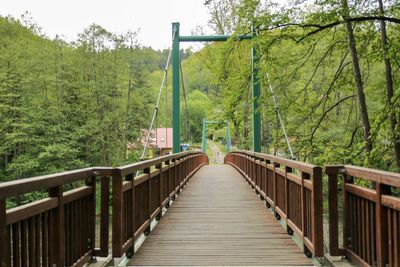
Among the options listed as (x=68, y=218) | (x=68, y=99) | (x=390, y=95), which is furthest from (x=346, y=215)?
(x=68, y=99)

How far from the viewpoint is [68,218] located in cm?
302

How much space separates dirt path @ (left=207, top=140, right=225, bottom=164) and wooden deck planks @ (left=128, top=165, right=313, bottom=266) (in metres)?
39.9

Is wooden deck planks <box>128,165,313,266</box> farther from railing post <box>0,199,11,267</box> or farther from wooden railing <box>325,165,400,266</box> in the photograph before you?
railing post <box>0,199,11,267</box>

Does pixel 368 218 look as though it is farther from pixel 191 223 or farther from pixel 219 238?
pixel 191 223

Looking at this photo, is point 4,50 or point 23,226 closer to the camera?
point 23,226

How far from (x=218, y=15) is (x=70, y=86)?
931cm

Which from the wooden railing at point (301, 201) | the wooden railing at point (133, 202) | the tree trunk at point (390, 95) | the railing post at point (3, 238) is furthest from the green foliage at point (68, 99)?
the railing post at point (3, 238)

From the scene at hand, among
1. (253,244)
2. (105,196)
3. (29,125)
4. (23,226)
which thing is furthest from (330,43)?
(29,125)

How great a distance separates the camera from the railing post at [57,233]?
2697 mm

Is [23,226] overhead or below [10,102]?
below

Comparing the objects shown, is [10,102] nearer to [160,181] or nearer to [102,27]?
[102,27]

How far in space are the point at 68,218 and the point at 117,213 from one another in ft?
2.40

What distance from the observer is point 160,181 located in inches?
241

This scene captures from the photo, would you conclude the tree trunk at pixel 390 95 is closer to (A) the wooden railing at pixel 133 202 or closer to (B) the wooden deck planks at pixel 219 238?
(B) the wooden deck planks at pixel 219 238
